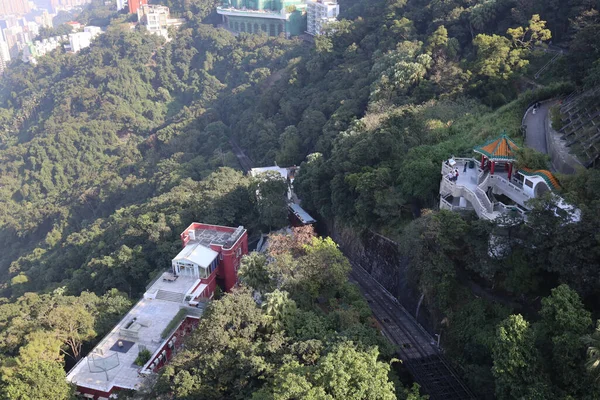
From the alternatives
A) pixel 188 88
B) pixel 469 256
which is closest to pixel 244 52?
pixel 188 88

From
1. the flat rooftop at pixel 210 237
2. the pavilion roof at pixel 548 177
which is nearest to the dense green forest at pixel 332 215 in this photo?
the pavilion roof at pixel 548 177

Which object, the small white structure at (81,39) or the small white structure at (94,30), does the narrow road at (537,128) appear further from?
the small white structure at (94,30)

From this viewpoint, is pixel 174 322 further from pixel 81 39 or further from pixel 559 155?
pixel 81 39

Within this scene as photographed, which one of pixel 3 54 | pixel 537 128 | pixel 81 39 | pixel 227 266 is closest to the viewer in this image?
pixel 537 128

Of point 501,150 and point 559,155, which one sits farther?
point 559,155

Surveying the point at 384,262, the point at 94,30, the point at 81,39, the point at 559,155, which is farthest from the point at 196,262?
the point at 94,30

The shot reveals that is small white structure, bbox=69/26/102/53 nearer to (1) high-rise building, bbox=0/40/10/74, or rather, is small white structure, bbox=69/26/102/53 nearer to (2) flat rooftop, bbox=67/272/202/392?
(1) high-rise building, bbox=0/40/10/74
